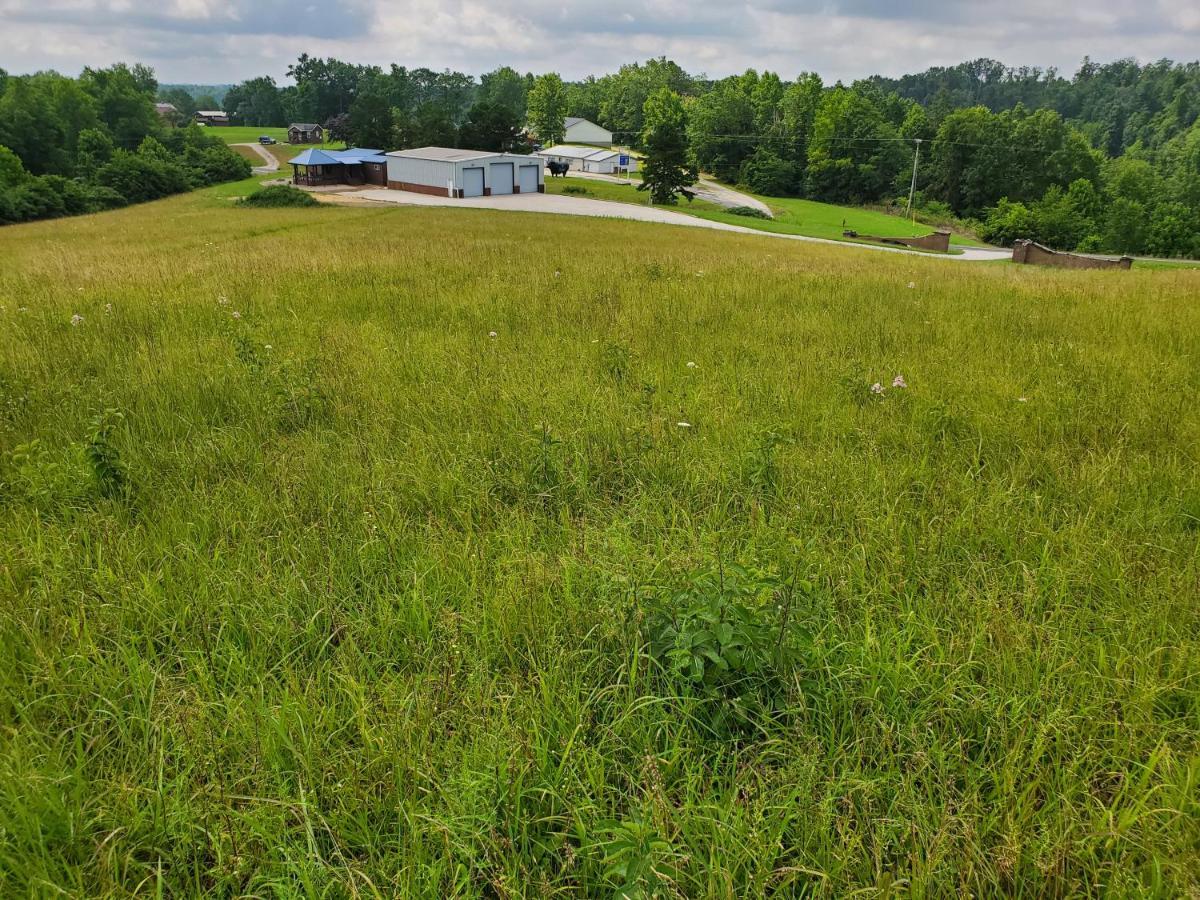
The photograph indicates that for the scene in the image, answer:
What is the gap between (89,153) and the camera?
210ft

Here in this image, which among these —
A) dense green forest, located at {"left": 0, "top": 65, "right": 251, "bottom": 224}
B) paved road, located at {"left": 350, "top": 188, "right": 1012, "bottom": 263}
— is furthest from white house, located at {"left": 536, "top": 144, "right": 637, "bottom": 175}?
dense green forest, located at {"left": 0, "top": 65, "right": 251, "bottom": 224}

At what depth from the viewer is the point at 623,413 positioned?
470 centimetres

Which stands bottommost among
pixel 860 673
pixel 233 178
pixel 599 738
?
pixel 599 738

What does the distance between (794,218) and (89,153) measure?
227 ft

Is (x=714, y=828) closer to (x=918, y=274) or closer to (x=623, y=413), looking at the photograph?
(x=623, y=413)

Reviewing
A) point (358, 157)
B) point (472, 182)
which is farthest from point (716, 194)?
point (358, 157)

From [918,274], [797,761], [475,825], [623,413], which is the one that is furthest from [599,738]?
[918,274]

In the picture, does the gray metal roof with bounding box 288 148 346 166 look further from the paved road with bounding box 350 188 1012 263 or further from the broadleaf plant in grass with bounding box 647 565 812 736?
the broadleaf plant in grass with bounding box 647 565 812 736

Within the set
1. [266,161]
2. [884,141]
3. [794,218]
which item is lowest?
[794,218]

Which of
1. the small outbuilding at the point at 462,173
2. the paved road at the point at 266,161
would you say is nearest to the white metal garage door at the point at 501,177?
the small outbuilding at the point at 462,173

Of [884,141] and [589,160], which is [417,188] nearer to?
[589,160]

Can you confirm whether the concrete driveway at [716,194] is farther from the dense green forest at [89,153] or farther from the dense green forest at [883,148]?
the dense green forest at [89,153]

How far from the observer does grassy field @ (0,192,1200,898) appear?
1.79 m

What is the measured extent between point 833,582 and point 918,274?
1154 cm
